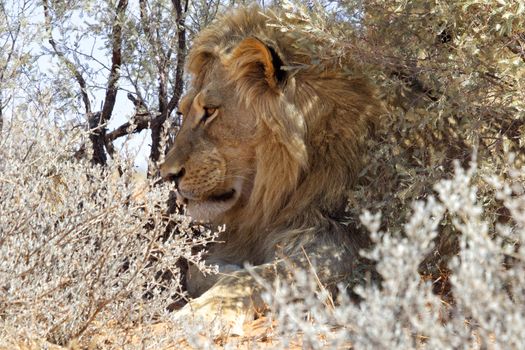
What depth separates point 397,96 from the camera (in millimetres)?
4586

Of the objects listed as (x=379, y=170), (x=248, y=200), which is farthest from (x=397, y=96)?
(x=248, y=200)

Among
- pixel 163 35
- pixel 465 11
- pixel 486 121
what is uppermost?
pixel 163 35

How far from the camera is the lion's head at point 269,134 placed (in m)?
4.64

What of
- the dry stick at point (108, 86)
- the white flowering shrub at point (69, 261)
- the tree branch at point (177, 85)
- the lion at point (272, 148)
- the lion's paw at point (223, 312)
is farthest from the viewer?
the dry stick at point (108, 86)

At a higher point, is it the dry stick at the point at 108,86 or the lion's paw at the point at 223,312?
the dry stick at the point at 108,86

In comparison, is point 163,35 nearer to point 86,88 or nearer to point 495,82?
point 86,88

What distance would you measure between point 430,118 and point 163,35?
330cm

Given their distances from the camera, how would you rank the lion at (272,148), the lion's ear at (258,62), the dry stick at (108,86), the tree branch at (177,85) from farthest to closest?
the dry stick at (108,86), the tree branch at (177,85), the lion's ear at (258,62), the lion at (272,148)

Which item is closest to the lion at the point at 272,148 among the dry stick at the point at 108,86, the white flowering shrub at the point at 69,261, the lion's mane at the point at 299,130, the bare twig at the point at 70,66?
the lion's mane at the point at 299,130

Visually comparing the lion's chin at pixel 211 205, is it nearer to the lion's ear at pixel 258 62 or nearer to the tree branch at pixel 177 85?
the lion's ear at pixel 258 62

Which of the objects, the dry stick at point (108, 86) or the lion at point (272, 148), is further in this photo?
the dry stick at point (108, 86)

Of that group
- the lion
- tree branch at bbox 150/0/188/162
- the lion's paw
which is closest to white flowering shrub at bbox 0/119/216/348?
the lion's paw

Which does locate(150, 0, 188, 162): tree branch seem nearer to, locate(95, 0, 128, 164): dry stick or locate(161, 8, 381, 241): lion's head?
locate(95, 0, 128, 164): dry stick

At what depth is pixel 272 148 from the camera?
15.6ft
